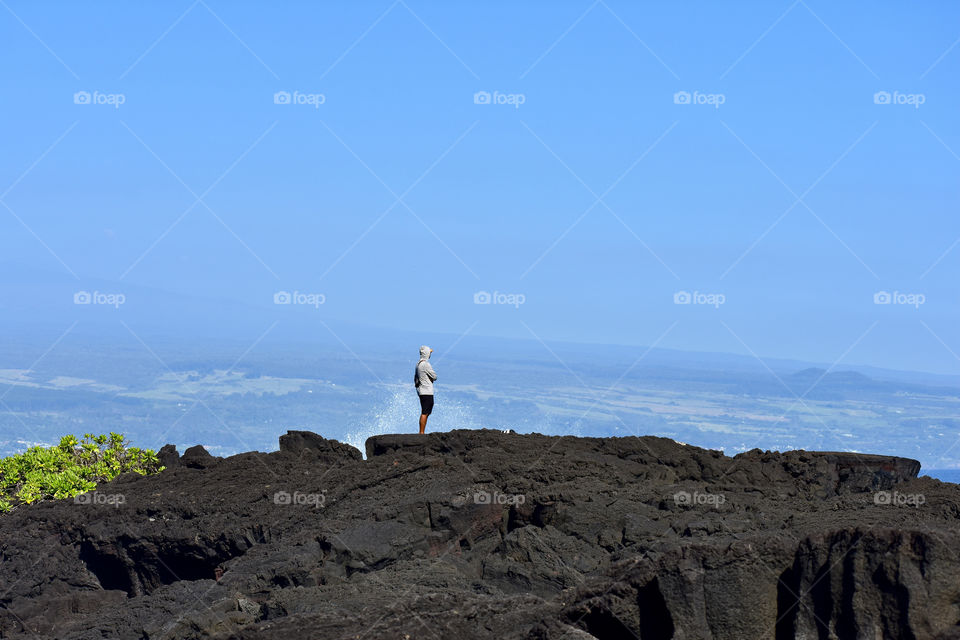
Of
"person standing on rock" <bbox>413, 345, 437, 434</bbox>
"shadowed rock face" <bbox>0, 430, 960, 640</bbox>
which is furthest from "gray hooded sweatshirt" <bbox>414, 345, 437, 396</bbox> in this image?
"shadowed rock face" <bbox>0, 430, 960, 640</bbox>

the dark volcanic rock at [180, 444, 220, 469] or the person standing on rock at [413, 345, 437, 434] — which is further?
the person standing on rock at [413, 345, 437, 434]

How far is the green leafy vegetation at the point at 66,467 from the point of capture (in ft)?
62.3

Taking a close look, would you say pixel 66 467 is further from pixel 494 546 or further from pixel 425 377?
pixel 494 546

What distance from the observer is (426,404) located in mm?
21469

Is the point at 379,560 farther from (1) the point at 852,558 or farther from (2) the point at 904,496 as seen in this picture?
(2) the point at 904,496

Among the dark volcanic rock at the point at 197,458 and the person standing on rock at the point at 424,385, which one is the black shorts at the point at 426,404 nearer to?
the person standing on rock at the point at 424,385

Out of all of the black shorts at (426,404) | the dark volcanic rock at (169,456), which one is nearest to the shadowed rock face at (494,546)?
the dark volcanic rock at (169,456)

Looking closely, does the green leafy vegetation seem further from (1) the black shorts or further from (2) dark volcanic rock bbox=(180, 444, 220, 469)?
(1) the black shorts

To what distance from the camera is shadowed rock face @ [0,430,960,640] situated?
873 cm

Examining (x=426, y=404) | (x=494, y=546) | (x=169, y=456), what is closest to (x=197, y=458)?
(x=169, y=456)

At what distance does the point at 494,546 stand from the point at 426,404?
29.3ft

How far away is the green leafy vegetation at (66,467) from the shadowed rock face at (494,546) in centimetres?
85

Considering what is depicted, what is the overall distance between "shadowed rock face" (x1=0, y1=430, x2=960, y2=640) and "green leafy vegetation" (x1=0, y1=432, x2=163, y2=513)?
845 mm

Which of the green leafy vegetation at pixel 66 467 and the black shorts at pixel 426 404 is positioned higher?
the black shorts at pixel 426 404
